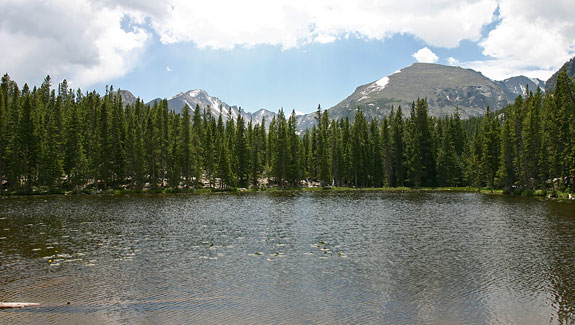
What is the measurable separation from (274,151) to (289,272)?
100710 mm

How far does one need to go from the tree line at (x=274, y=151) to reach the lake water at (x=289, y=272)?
52420 millimetres

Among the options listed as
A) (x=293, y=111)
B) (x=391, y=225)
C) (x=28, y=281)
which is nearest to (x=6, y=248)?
(x=28, y=281)

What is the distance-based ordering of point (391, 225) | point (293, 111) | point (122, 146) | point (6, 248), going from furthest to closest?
point (293, 111) → point (122, 146) → point (391, 225) → point (6, 248)

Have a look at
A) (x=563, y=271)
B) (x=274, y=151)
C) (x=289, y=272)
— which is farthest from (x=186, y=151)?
(x=563, y=271)

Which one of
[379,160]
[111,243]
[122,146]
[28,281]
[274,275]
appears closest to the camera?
[28,281]

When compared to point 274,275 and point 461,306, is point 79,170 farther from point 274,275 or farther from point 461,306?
point 461,306

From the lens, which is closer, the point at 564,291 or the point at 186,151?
the point at 564,291

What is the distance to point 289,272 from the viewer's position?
2277cm

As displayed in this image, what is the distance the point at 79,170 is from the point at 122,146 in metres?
15.5

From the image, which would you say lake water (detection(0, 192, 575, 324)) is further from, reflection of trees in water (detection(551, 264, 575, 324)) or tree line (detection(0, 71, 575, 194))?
tree line (detection(0, 71, 575, 194))

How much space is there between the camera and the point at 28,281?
20.4 metres

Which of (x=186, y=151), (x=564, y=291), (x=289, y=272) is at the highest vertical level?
(x=186, y=151)

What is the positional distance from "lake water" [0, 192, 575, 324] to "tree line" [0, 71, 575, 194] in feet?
172

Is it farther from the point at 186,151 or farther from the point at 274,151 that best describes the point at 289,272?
the point at 274,151
